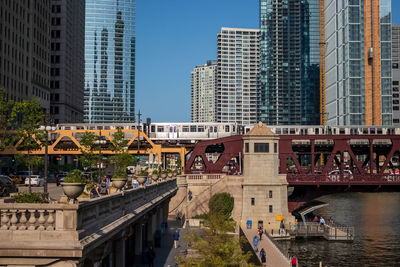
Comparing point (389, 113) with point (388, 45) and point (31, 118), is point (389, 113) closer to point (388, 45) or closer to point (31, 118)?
point (388, 45)

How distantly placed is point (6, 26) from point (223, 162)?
62151mm

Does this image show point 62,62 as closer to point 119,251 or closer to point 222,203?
point 222,203

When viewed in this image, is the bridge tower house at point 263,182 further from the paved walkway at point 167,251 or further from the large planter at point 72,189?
the large planter at point 72,189

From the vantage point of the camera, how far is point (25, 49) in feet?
385

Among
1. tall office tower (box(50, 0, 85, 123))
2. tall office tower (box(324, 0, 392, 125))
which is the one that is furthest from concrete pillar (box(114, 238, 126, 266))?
tall office tower (box(324, 0, 392, 125))

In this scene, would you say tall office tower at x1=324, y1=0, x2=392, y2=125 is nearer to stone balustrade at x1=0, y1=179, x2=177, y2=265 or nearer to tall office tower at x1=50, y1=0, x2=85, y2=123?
tall office tower at x1=50, y1=0, x2=85, y2=123

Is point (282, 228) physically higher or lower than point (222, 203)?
lower

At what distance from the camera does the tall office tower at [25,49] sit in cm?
10544

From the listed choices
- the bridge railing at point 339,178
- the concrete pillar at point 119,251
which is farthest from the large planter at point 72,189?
the bridge railing at point 339,178

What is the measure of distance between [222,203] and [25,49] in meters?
76.4

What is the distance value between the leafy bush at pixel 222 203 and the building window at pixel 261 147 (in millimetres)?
7098

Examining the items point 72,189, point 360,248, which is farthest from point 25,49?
point 72,189

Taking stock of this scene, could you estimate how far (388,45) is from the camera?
613ft

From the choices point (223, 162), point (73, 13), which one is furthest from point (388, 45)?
point (223, 162)
